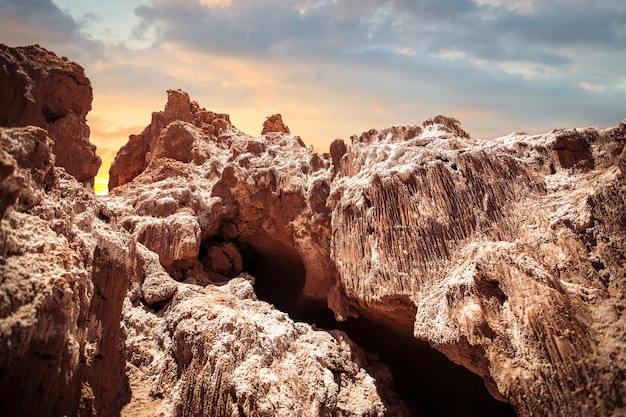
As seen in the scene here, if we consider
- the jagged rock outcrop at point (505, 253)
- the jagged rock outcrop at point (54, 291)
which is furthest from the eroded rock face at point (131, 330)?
the jagged rock outcrop at point (505, 253)

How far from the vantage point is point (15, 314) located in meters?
2.69

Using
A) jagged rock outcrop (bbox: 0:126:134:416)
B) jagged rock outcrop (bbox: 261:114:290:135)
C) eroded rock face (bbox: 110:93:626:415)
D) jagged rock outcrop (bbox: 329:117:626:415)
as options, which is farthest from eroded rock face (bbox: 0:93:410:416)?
jagged rock outcrop (bbox: 261:114:290:135)

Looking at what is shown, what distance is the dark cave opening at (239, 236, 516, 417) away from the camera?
6.75 meters

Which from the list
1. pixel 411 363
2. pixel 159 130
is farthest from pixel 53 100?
pixel 411 363

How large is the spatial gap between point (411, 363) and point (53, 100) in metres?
7.78

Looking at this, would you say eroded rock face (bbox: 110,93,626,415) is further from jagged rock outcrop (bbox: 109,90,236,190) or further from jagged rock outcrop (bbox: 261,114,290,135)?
jagged rock outcrop (bbox: 261,114,290,135)

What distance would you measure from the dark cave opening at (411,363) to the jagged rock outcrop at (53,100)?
4.20 m

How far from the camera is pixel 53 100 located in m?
6.10

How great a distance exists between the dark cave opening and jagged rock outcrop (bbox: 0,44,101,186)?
420cm

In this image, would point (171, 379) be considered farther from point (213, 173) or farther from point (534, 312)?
point (213, 173)

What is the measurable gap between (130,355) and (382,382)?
3.80m

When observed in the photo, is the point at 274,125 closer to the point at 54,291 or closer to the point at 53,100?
the point at 53,100

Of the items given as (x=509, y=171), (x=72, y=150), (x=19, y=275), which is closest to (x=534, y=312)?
(x=509, y=171)

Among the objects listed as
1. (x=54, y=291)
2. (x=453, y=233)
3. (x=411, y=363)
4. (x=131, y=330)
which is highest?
(x=453, y=233)
